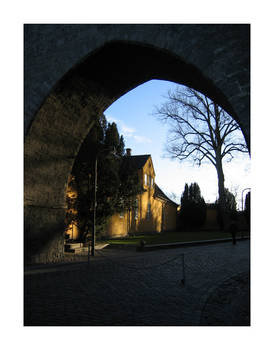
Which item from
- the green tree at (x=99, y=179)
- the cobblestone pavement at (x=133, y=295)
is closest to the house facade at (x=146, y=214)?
the green tree at (x=99, y=179)

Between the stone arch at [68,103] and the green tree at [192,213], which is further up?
the stone arch at [68,103]

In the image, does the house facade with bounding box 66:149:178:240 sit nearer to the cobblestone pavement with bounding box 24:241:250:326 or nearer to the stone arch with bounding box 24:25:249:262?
the stone arch with bounding box 24:25:249:262

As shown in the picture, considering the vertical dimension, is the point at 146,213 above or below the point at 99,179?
below

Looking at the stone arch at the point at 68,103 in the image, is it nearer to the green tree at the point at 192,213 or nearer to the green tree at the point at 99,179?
the green tree at the point at 99,179

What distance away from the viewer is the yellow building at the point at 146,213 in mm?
23000

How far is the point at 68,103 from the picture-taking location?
8445 mm

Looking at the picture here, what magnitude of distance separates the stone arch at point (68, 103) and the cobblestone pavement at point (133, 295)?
137 centimetres

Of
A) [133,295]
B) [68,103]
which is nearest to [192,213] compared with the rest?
[68,103]

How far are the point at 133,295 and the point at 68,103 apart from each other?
5388mm

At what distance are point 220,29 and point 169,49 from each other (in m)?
0.91

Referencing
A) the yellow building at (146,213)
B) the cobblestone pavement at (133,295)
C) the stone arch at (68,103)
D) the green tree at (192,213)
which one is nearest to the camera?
the cobblestone pavement at (133,295)

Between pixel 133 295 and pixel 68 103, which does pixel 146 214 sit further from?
pixel 133 295

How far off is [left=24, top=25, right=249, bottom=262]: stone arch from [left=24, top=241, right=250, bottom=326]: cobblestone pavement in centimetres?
137

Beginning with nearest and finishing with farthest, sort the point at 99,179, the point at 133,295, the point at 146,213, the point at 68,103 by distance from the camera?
the point at 133,295 < the point at 68,103 < the point at 99,179 < the point at 146,213
